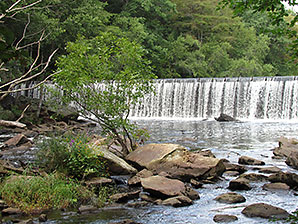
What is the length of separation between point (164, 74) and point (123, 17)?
7.34 meters

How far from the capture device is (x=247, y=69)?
37938 millimetres

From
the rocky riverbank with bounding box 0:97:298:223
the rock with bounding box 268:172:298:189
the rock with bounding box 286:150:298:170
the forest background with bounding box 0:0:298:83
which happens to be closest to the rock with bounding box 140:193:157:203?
the rocky riverbank with bounding box 0:97:298:223

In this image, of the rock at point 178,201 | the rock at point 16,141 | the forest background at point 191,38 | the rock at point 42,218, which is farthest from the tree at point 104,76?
the forest background at point 191,38

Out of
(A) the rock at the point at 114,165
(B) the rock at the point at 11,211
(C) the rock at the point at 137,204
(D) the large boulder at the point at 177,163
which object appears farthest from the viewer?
(A) the rock at the point at 114,165

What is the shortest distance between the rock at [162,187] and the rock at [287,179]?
2.17 metres

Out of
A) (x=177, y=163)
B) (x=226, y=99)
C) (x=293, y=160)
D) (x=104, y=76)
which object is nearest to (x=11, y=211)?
(x=177, y=163)

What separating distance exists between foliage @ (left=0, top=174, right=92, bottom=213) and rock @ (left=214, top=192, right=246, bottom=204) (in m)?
2.37

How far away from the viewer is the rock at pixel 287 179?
24.0ft

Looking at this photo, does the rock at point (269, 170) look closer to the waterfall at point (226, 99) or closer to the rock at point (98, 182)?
the rock at point (98, 182)

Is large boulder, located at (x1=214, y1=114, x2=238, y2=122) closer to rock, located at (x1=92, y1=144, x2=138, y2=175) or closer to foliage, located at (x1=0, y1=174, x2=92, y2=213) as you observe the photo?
rock, located at (x1=92, y1=144, x2=138, y2=175)

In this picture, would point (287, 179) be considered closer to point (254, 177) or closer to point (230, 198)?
point (254, 177)

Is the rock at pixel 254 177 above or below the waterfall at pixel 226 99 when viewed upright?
below

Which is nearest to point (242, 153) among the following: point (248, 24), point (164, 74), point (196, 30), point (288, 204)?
point (288, 204)

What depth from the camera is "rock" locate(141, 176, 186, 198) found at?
21.8ft
